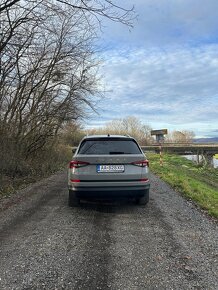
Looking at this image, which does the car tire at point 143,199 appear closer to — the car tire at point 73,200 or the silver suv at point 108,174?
the silver suv at point 108,174

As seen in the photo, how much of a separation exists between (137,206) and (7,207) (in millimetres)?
3155

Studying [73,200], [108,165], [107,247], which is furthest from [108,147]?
[107,247]

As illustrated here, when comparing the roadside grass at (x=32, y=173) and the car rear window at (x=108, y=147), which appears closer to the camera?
the car rear window at (x=108, y=147)

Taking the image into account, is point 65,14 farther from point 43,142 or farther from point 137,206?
point 43,142

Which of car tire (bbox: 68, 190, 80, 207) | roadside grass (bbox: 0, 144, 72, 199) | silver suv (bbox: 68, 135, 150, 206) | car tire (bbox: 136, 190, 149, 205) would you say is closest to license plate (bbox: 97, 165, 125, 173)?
silver suv (bbox: 68, 135, 150, 206)

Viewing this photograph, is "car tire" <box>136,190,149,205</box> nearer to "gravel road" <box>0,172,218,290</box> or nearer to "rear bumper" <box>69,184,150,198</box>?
"gravel road" <box>0,172,218,290</box>

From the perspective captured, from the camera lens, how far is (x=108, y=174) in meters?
7.52

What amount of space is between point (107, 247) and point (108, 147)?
3.11 metres

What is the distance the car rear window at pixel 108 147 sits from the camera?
781cm

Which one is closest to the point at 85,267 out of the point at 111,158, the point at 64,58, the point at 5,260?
the point at 5,260

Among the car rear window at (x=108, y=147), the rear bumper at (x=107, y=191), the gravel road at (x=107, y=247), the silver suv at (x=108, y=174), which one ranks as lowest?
the gravel road at (x=107, y=247)

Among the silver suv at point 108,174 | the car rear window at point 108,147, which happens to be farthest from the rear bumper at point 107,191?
the car rear window at point 108,147

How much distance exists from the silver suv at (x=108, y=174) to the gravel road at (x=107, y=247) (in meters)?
0.50

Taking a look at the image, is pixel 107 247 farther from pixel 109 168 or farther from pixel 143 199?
pixel 143 199
